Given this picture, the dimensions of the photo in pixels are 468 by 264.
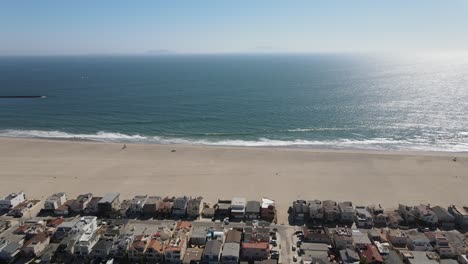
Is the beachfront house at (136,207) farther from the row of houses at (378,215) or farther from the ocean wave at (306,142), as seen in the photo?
the ocean wave at (306,142)

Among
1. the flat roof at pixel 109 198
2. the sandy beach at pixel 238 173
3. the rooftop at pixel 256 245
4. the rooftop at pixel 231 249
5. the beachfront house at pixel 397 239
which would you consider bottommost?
the sandy beach at pixel 238 173

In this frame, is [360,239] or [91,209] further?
[91,209]

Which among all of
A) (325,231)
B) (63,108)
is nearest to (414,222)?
(325,231)

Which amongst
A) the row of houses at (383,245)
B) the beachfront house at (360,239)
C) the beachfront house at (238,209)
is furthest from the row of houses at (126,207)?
the beachfront house at (360,239)

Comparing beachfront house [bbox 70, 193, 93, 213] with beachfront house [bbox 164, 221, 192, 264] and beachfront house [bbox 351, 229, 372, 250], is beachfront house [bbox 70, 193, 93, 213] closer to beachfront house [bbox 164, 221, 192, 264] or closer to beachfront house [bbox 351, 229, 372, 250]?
beachfront house [bbox 164, 221, 192, 264]

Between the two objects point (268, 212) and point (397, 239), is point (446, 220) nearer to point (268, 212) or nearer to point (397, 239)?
point (397, 239)

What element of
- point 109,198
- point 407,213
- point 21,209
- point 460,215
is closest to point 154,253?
point 109,198

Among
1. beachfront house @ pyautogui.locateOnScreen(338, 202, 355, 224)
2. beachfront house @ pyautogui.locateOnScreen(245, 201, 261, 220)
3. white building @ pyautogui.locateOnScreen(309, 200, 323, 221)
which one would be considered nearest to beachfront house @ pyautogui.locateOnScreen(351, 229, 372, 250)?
beachfront house @ pyautogui.locateOnScreen(338, 202, 355, 224)
